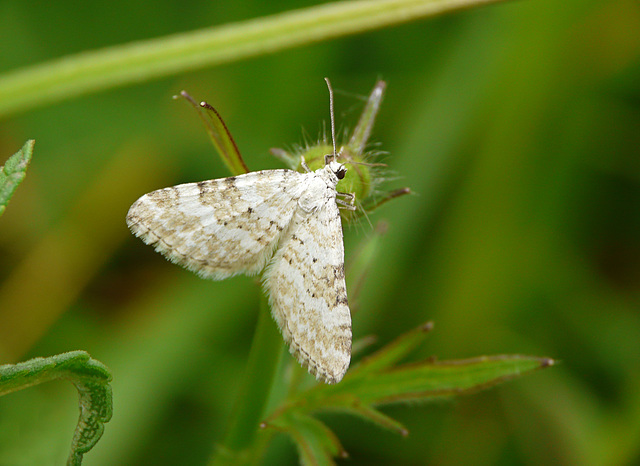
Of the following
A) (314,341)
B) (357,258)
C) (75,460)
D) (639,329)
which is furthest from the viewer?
(639,329)

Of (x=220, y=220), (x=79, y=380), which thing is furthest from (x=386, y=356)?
(x=79, y=380)

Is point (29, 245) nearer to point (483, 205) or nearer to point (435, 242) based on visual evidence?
point (435, 242)

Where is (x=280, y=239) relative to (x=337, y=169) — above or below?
below

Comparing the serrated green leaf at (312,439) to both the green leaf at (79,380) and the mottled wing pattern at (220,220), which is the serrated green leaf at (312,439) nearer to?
the mottled wing pattern at (220,220)

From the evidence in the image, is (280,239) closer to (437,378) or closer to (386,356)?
(386,356)

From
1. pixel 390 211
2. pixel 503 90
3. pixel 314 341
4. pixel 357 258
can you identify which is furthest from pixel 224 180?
pixel 503 90

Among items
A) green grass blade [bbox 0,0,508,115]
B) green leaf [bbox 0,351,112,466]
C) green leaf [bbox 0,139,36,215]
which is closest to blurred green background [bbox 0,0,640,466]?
green grass blade [bbox 0,0,508,115]
